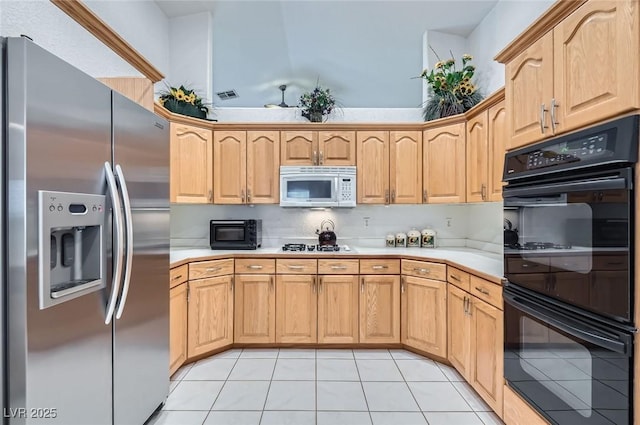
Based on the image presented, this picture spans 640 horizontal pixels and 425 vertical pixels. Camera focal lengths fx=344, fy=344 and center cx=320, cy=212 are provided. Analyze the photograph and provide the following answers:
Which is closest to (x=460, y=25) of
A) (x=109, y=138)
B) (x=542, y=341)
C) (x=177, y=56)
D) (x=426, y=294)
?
(x=426, y=294)

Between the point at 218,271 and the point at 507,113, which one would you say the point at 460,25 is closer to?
the point at 507,113

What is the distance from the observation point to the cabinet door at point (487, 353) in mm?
1941

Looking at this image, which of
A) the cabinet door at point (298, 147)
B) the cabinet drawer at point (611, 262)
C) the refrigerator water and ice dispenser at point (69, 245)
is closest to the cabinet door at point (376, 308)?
the cabinet door at point (298, 147)

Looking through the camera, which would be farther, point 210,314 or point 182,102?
point 182,102

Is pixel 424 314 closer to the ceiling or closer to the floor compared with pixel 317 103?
closer to the floor

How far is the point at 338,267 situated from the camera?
10.1 feet

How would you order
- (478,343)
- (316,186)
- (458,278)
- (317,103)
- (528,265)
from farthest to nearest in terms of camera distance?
(317,103) < (316,186) < (458,278) < (478,343) < (528,265)

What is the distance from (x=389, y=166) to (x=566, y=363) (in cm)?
228

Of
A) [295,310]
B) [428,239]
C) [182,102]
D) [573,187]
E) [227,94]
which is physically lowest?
[295,310]

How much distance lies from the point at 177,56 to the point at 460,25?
295cm

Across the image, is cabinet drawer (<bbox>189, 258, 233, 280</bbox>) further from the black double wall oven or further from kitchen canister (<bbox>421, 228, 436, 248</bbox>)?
the black double wall oven

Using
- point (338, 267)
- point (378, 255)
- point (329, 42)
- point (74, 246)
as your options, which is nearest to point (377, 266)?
point (378, 255)

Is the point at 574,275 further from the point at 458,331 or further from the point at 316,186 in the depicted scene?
the point at 316,186

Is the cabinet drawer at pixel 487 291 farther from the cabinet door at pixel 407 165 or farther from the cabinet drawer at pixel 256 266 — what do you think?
the cabinet drawer at pixel 256 266
